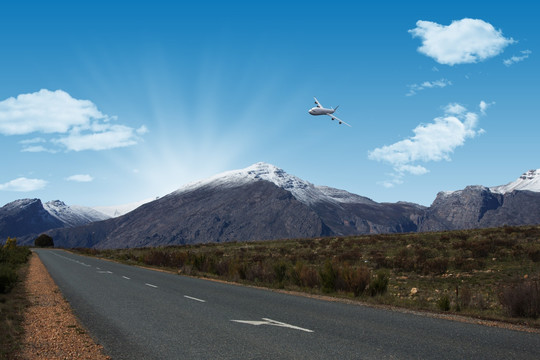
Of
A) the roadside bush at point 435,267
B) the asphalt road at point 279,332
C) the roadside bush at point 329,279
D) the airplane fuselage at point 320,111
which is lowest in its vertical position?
the asphalt road at point 279,332

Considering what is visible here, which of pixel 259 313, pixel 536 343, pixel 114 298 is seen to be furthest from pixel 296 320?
pixel 114 298

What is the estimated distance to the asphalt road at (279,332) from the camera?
7.00 m

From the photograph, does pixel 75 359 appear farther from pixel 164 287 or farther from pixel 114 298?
pixel 164 287

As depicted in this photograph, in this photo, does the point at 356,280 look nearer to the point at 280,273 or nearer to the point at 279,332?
the point at 280,273

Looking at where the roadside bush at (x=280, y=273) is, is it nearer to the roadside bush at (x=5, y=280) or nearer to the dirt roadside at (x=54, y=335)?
the dirt roadside at (x=54, y=335)

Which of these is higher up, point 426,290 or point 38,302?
point 426,290

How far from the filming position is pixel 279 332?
28.0 feet

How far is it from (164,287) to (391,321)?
35.3 feet

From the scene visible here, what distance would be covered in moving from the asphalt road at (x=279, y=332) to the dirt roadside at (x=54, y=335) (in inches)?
10.6

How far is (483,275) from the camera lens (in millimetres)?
20500

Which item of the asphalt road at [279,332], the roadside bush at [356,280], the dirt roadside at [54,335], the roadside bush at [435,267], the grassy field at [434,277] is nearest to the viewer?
the asphalt road at [279,332]

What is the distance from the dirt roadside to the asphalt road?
268 millimetres

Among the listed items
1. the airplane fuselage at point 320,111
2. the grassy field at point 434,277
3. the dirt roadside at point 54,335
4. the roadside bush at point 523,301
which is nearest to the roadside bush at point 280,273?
the grassy field at point 434,277

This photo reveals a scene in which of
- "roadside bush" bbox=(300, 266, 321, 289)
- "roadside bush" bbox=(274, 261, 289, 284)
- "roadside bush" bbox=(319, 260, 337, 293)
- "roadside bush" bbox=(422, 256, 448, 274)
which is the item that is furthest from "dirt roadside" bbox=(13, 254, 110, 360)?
"roadside bush" bbox=(422, 256, 448, 274)
